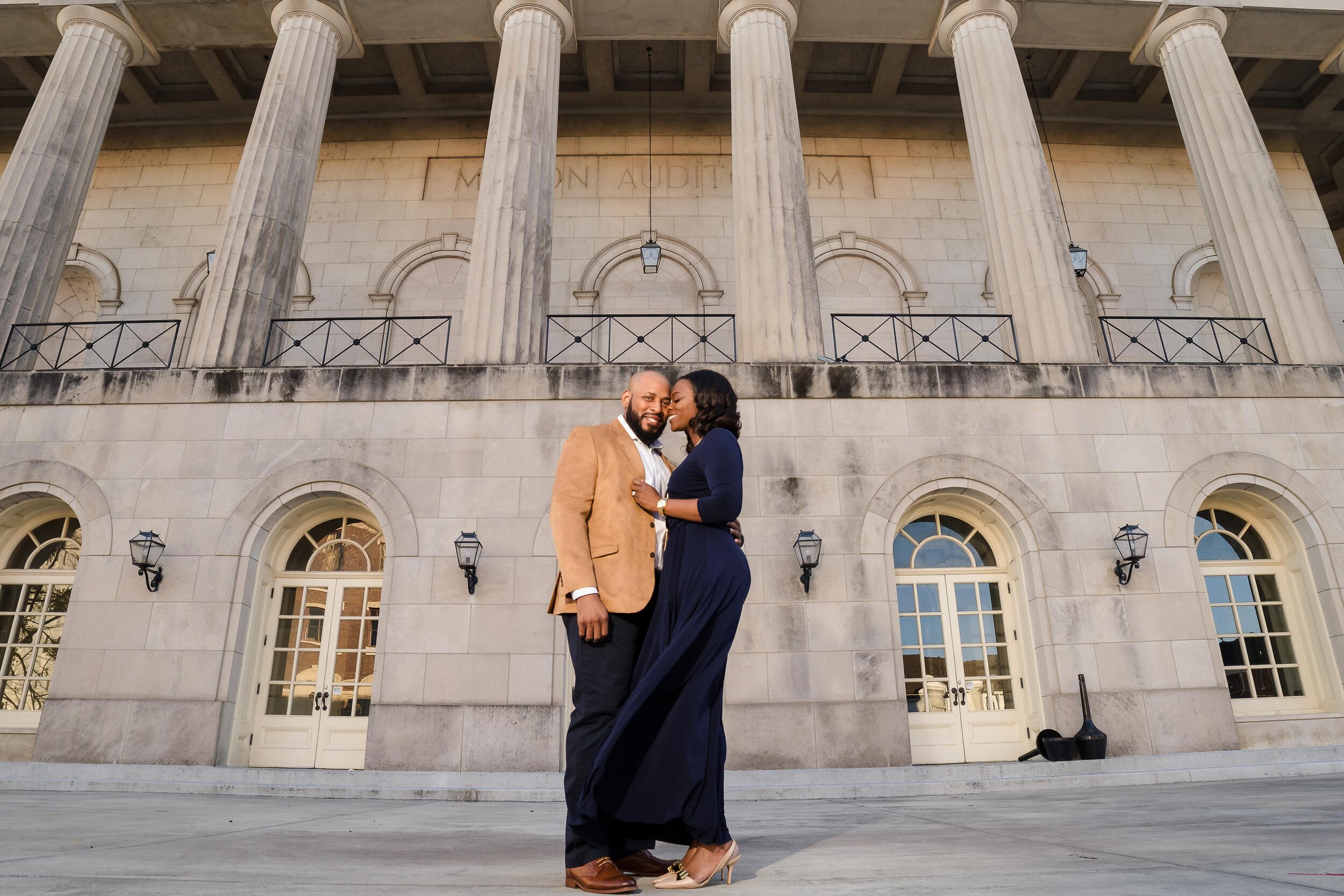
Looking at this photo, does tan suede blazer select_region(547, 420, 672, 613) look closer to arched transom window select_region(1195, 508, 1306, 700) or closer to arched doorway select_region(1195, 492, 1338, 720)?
arched doorway select_region(1195, 492, 1338, 720)

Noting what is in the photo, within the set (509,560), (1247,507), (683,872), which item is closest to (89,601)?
(509,560)

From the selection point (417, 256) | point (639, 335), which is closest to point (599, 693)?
point (639, 335)

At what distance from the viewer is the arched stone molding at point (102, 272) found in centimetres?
1742

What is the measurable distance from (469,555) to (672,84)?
12782 mm

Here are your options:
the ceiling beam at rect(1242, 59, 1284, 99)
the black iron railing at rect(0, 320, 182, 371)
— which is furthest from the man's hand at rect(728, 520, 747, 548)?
the ceiling beam at rect(1242, 59, 1284, 99)

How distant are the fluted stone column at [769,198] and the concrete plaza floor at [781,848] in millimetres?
7176

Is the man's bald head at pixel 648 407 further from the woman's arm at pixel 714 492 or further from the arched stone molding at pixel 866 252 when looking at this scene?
the arched stone molding at pixel 866 252

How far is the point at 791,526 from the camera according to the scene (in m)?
10.7

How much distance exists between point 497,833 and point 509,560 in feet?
20.0

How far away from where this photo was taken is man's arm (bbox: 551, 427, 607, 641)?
3221 millimetres

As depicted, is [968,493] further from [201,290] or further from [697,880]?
[201,290]

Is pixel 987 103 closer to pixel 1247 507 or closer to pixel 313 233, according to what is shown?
pixel 1247 507

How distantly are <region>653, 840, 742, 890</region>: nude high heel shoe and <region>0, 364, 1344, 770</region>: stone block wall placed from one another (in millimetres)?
7207

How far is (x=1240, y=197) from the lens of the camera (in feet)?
42.9
